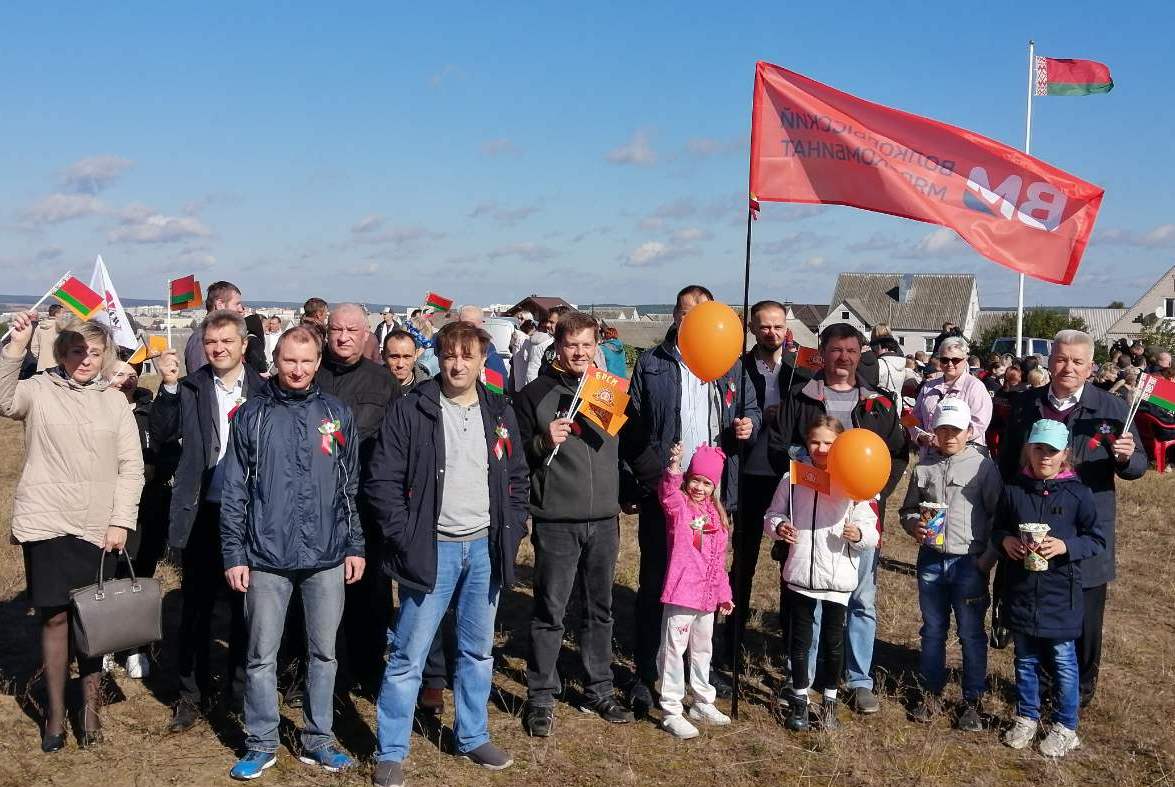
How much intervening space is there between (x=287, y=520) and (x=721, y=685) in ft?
9.22

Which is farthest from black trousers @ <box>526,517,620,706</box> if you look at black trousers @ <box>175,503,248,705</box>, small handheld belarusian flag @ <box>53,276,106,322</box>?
small handheld belarusian flag @ <box>53,276,106,322</box>

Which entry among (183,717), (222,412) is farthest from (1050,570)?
(183,717)

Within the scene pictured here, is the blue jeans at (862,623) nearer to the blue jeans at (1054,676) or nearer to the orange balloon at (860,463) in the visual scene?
the orange balloon at (860,463)

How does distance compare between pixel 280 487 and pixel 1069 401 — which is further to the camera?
pixel 1069 401

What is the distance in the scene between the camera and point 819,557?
16.2 feet

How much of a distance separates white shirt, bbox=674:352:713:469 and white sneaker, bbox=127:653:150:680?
3.49 meters

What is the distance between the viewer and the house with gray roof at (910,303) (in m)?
72.6

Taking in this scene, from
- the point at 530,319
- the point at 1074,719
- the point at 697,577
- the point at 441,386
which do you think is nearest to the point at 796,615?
the point at 697,577

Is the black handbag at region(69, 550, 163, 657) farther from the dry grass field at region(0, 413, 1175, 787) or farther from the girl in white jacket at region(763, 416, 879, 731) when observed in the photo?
the girl in white jacket at region(763, 416, 879, 731)

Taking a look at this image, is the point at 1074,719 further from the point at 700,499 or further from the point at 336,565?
the point at 336,565

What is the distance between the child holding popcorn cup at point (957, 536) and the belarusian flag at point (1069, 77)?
Result: 1822 centimetres

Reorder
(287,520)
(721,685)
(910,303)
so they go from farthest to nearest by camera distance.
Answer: (910,303)
(721,685)
(287,520)

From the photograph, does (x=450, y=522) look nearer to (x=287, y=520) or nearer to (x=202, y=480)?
(x=287, y=520)

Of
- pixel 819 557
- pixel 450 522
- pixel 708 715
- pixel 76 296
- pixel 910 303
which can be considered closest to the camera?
pixel 450 522
